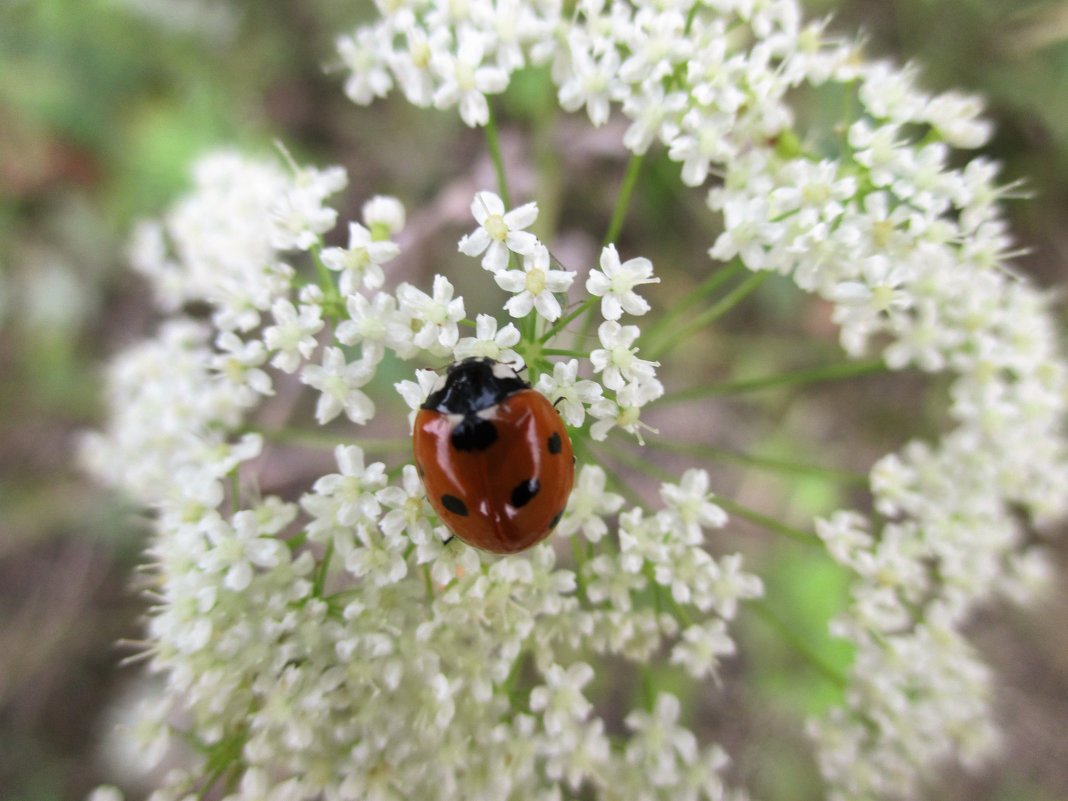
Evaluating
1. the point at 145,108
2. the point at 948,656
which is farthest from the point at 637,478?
the point at 145,108

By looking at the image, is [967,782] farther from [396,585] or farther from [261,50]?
[261,50]

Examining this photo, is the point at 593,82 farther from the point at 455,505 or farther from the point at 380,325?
the point at 455,505

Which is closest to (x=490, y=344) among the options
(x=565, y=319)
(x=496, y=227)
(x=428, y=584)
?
(x=565, y=319)

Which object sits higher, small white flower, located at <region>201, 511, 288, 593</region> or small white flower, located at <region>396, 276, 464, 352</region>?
small white flower, located at <region>396, 276, 464, 352</region>

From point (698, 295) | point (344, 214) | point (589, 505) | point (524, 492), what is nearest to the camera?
point (524, 492)

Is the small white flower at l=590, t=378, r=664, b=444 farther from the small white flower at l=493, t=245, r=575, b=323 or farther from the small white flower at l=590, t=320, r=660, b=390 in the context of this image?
the small white flower at l=493, t=245, r=575, b=323

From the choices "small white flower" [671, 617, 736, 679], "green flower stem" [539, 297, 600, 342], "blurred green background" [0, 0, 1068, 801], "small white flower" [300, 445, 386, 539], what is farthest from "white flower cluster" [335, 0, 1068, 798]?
"blurred green background" [0, 0, 1068, 801]

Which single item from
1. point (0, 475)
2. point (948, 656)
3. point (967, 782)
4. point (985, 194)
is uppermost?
point (0, 475)
